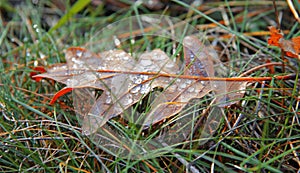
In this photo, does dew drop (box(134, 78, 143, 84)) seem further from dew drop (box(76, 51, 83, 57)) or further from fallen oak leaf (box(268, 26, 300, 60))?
fallen oak leaf (box(268, 26, 300, 60))

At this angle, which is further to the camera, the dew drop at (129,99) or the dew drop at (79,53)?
the dew drop at (79,53)

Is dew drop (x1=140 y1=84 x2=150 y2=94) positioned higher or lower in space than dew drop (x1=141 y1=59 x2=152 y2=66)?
lower

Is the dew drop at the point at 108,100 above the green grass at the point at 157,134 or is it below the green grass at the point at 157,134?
above

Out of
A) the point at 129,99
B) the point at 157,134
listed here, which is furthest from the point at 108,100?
the point at 157,134

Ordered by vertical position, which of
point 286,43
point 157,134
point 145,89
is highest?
point 286,43

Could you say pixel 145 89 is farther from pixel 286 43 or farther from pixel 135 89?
pixel 286 43

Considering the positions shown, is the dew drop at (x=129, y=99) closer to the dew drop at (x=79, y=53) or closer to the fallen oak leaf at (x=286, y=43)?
the dew drop at (x=79, y=53)

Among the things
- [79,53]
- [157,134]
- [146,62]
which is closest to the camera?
[157,134]

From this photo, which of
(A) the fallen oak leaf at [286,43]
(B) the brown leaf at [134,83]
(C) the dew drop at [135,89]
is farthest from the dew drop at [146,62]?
(A) the fallen oak leaf at [286,43]

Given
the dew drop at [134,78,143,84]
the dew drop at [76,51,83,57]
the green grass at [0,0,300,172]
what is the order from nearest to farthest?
the green grass at [0,0,300,172] < the dew drop at [134,78,143,84] < the dew drop at [76,51,83,57]

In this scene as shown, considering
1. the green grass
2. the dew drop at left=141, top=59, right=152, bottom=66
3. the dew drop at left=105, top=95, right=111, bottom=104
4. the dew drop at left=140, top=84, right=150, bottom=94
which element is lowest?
the green grass

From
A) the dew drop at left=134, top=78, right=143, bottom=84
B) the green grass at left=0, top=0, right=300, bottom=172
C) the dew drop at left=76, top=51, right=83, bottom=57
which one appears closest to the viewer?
the green grass at left=0, top=0, right=300, bottom=172

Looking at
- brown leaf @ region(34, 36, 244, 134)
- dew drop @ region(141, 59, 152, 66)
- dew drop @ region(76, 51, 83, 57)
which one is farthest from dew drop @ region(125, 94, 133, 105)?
dew drop @ region(76, 51, 83, 57)
